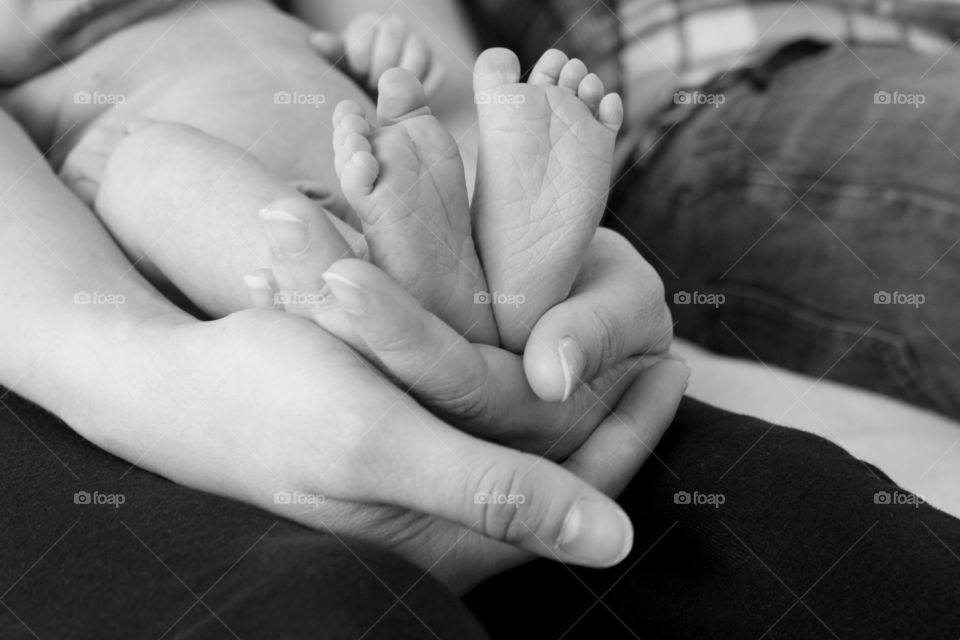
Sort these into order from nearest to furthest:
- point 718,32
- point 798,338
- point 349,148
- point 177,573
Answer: point 177,573
point 349,148
point 798,338
point 718,32

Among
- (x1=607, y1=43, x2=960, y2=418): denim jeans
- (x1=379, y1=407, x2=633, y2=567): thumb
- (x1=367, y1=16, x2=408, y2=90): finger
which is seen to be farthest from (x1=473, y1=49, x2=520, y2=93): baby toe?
(x1=607, y1=43, x2=960, y2=418): denim jeans

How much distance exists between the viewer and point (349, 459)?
62 cm

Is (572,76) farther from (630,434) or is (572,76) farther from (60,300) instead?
(60,300)

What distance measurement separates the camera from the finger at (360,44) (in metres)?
1.23

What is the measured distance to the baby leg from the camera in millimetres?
784

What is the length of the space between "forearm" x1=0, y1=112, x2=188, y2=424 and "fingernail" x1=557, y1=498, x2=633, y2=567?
1.28ft

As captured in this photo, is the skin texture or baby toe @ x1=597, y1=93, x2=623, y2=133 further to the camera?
baby toe @ x1=597, y1=93, x2=623, y2=133

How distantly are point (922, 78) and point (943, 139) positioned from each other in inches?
5.0

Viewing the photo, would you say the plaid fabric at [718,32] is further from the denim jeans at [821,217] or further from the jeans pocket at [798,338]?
the jeans pocket at [798,338]

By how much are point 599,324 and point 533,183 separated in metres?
0.13

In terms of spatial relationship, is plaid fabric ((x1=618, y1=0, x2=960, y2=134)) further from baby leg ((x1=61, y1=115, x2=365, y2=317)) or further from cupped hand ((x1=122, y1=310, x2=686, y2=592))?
cupped hand ((x1=122, y1=310, x2=686, y2=592))

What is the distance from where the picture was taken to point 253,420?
66 cm

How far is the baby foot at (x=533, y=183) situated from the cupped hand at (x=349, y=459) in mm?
147

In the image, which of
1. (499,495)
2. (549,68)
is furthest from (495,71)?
(499,495)
